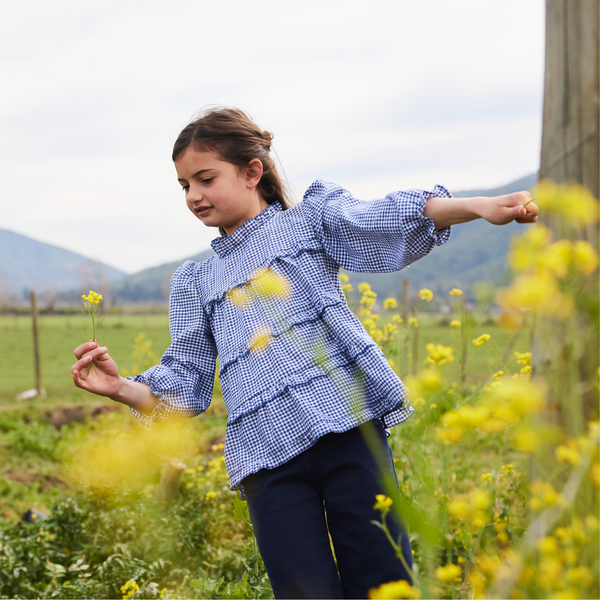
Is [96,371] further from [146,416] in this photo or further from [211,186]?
[211,186]

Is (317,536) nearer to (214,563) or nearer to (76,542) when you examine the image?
(214,563)

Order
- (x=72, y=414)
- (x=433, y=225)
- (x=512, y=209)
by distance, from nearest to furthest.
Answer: (x=512, y=209), (x=433, y=225), (x=72, y=414)

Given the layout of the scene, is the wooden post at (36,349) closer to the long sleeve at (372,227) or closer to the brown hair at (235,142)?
the brown hair at (235,142)

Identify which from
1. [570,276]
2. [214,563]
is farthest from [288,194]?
[214,563]

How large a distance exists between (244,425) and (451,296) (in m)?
1.44

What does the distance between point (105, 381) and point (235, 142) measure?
0.82m

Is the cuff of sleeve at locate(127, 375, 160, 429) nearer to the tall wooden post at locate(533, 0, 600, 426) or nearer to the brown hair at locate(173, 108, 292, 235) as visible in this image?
the brown hair at locate(173, 108, 292, 235)

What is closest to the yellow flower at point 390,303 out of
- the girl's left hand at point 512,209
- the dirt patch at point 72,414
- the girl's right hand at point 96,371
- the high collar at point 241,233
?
the high collar at point 241,233

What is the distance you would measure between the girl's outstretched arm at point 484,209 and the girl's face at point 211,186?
609 mm

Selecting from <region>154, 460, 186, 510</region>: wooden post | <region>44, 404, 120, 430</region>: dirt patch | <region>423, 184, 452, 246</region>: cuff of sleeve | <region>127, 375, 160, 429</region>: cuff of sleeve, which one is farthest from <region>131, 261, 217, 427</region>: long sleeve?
<region>44, 404, 120, 430</region>: dirt patch

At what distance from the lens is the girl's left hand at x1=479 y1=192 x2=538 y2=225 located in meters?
1.06

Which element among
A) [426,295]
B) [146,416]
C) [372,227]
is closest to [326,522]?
[146,416]

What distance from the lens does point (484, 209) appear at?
1.12 metres

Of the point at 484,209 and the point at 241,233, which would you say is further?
the point at 241,233
